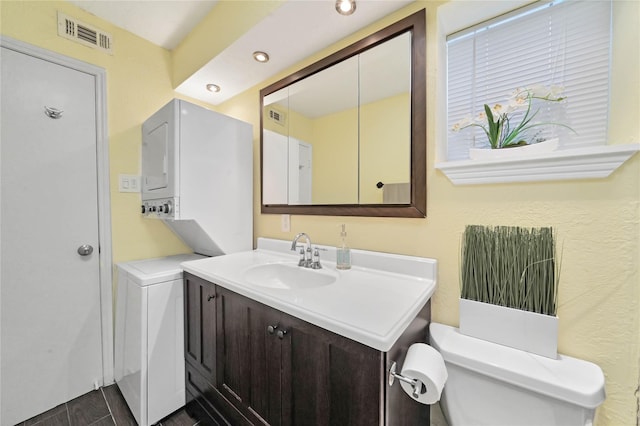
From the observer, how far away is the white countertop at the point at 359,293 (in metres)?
0.75

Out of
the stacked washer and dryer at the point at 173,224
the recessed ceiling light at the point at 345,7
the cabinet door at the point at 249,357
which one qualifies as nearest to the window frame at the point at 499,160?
the recessed ceiling light at the point at 345,7

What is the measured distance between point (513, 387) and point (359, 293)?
57 cm

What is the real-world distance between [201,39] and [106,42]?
26.9 inches

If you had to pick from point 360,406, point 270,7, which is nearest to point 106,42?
point 270,7

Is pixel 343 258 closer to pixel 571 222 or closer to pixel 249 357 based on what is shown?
pixel 249 357

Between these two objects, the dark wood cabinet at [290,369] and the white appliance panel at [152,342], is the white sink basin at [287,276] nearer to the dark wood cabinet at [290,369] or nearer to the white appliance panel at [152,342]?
the dark wood cabinet at [290,369]

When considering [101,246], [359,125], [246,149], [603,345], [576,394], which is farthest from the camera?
[246,149]

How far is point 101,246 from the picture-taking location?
5.69 ft

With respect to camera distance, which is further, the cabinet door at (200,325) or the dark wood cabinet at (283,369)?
the cabinet door at (200,325)

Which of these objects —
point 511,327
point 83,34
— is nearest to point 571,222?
point 511,327

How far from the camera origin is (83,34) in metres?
1.66

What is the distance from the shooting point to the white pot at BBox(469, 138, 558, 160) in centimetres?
94

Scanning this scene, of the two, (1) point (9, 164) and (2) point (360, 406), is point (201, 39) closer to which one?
(1) point (9, 164)

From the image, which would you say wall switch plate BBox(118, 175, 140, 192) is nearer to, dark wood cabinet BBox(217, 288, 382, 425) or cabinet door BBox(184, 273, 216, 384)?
cabinet door BBox(184, 273, 216, 384)
